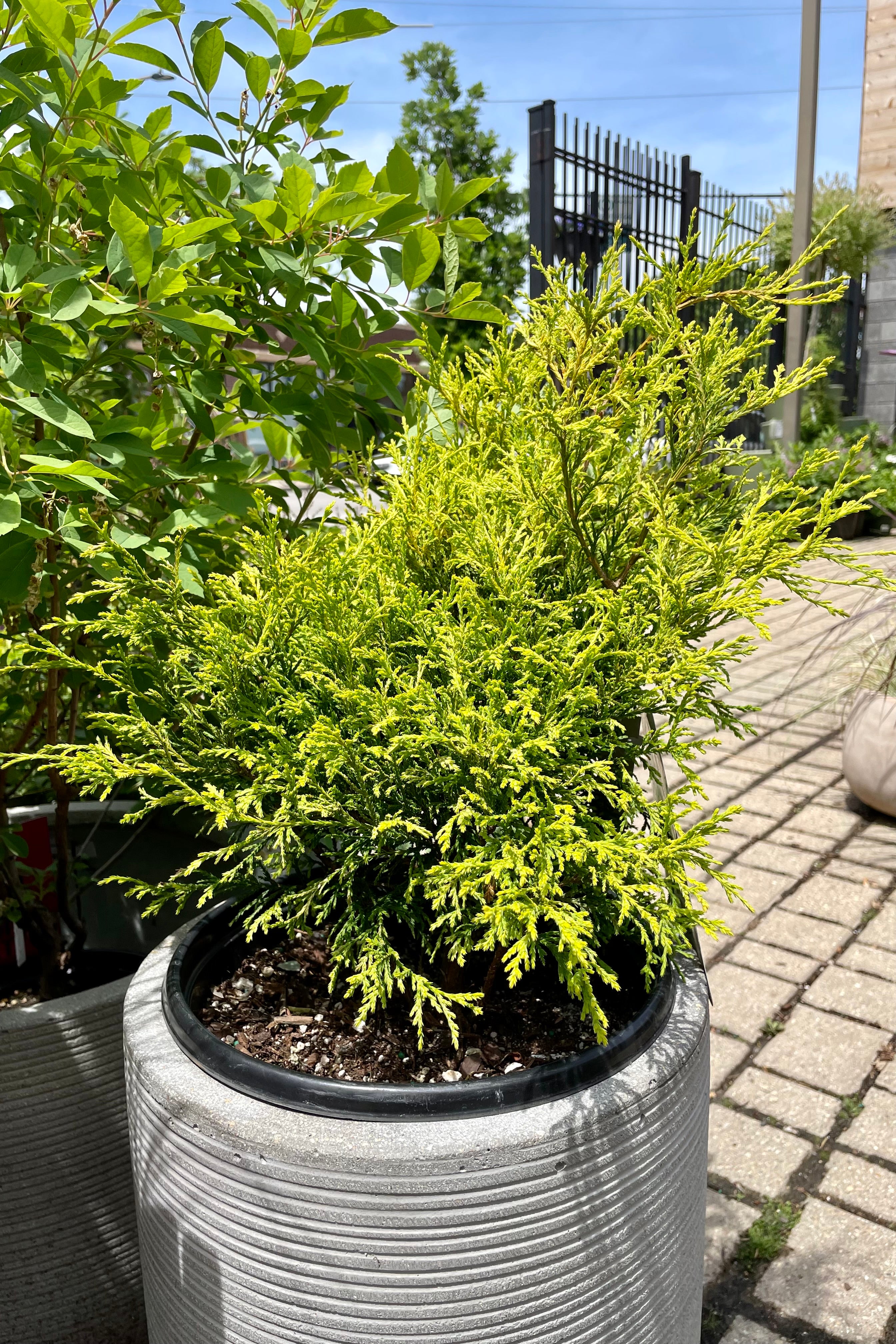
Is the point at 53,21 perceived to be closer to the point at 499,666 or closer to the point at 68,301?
the point at 68,301

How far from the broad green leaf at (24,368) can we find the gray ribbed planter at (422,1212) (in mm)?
914

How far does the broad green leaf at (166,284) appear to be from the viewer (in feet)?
4.32

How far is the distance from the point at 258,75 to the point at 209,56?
3.1 inches

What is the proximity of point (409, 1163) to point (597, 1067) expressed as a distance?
247 millimetres

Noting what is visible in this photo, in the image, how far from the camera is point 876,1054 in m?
2.71

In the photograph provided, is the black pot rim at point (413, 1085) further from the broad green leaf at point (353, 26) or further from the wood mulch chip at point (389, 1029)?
the broad green leaf at point (353, 26)

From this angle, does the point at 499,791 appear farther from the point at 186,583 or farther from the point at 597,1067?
the point at 186,583

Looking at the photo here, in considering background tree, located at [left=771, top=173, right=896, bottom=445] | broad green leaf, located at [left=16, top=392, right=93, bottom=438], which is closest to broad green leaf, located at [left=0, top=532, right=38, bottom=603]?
broad green leaf, located at [left=16, top=392, right=93, bottom=438]

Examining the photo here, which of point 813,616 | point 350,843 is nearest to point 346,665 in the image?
point 350,843

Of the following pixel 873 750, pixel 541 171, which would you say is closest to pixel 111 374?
pixel 873 750

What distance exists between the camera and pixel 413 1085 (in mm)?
1097

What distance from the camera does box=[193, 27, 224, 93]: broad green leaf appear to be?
148 centimetres

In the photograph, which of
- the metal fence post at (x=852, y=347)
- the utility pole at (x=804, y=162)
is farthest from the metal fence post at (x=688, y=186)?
the metal fence post at (x=852, y=347)

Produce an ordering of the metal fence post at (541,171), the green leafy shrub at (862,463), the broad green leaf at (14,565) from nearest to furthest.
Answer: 1. the broad green leaf at (14,565)
2. the green leafy shrub at (862,463)
3. the metal fence post at (541,171)
